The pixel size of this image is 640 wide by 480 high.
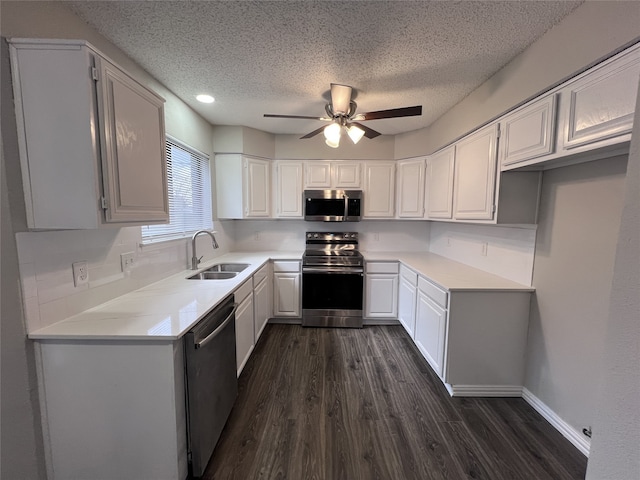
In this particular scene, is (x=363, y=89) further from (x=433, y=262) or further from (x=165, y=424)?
(x=165, y=424)

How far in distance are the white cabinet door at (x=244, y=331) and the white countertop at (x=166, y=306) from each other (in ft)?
0.85

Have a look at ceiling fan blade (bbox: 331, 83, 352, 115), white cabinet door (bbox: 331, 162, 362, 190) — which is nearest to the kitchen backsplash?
white cabinet door (bbox: 331, 162, 362, 190)

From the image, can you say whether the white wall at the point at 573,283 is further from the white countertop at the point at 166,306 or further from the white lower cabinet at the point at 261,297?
the white lower cabinet at the point at 261,297

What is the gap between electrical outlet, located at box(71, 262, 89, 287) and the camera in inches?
55.0

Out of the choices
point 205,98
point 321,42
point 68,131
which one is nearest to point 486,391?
point 321,42

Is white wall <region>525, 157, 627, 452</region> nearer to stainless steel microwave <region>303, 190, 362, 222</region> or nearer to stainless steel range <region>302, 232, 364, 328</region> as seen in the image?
stainless steel range <region>302, 232, 364, 328</region>

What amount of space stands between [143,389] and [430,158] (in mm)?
3466

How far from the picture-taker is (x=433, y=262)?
3.05 m

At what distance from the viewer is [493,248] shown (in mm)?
2447

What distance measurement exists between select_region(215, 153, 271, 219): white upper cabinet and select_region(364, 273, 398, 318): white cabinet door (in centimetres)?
176

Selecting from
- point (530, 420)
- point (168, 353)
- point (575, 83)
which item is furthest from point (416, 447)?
point (575, 83)

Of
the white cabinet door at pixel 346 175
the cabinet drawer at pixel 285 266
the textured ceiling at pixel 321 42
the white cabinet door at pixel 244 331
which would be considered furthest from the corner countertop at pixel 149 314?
the white cabinet door at pixel 346 175

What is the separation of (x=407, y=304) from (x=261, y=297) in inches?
65.5

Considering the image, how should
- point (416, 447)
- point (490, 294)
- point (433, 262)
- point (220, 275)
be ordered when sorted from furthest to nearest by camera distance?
1. point (433, 262)
2. point (220, 275)
3. point (490, 294)
4. point (416, 447)
